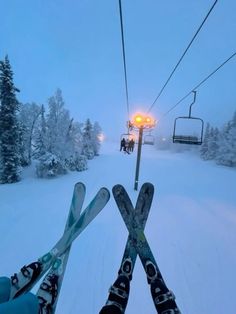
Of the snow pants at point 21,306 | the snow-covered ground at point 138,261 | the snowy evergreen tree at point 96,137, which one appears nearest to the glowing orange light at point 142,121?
the snow-covered ground at point 138,261

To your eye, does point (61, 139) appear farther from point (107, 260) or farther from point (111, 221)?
point (107, 260)

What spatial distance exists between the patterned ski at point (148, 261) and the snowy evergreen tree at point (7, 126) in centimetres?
1809

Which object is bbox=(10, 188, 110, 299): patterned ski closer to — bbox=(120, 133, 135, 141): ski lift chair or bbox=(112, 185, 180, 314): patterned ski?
bbox=(112, 185, 180, 314): patterned ski

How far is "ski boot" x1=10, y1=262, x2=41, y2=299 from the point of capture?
8.27 feet

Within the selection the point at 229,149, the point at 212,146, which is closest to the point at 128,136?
the point at 229,149

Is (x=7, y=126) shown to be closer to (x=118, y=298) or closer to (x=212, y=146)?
(x=118, y=298)

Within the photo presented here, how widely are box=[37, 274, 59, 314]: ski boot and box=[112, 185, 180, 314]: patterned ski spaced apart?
1.18 m

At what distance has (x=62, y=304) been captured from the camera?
199 inches

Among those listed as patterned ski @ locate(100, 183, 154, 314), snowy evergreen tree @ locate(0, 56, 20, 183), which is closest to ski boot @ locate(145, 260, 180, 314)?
patterned ski @ locate(100, 183, 154, 314)

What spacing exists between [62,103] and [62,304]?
23767mm

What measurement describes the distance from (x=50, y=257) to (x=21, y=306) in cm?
154

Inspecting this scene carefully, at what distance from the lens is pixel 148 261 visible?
3.24 meters

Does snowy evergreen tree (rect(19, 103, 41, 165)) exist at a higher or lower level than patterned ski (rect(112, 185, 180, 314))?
higher

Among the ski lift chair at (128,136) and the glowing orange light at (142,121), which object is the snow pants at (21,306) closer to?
the ski lift chair at (128,136)
